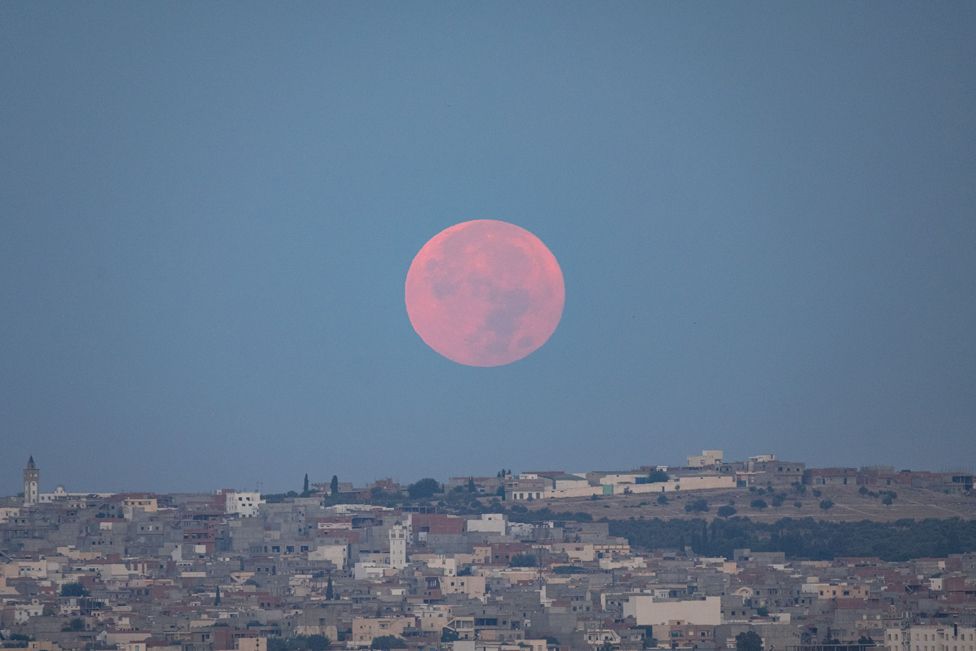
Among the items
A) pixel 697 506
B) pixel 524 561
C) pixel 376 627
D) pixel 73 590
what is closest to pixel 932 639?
pixel 376 627

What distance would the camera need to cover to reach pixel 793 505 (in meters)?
103

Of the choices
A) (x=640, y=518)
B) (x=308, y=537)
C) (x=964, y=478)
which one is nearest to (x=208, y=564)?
(x=308, y=537)

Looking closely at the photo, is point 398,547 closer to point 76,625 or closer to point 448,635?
point 448,635

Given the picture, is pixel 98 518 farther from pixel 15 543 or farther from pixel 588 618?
pixel 588 618

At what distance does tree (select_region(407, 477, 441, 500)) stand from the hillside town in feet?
0.47

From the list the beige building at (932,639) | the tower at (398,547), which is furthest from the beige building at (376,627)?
the tower at (398,547)

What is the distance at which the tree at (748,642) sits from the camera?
61662 millimetres

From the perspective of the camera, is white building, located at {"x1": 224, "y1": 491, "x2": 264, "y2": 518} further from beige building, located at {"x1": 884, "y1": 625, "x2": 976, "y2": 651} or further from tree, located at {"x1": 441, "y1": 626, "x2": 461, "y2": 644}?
beige building, located at {"x1": 884, "y1": 625, "x2": 976, "y2": 651}

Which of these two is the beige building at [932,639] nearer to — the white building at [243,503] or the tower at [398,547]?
the tower at [398,547]

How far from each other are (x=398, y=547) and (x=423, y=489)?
18892 millimetres

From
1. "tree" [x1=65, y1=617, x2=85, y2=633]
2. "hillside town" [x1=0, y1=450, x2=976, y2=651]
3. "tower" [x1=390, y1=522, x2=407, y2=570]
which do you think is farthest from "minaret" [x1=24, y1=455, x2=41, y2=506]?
"tree" [x1=65, y1=617, x2=85, y2=633]

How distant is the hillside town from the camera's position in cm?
6444

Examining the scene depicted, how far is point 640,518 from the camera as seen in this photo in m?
101

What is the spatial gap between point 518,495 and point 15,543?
22.7 meters
